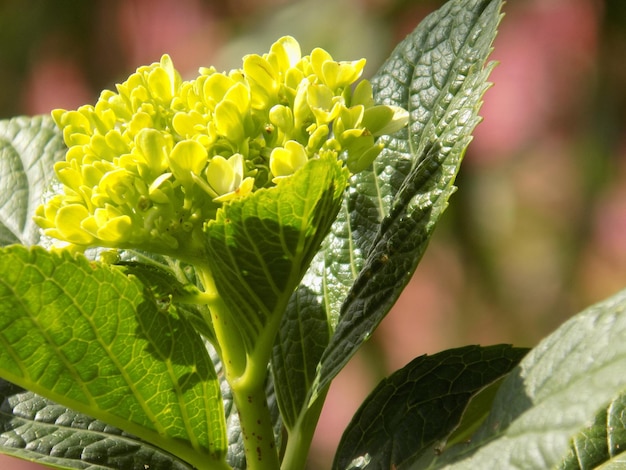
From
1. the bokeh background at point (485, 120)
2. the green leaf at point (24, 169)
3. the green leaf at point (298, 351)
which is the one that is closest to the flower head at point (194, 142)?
the green leaf at point (298, 351)

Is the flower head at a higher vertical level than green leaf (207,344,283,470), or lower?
higher

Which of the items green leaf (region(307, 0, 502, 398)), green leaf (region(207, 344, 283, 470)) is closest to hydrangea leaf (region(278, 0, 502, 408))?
green leaf (region(307, 0, 502, 398))

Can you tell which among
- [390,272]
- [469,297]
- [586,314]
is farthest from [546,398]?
[469,297]

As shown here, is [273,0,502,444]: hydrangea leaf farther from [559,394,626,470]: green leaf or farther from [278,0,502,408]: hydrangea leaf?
[559,394,626,470]: green leaf

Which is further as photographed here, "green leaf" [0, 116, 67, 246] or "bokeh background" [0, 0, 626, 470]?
"bokeh background" [0, 0, 626, 470]

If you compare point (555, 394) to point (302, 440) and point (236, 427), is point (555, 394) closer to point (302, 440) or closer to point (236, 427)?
point (302, 440)

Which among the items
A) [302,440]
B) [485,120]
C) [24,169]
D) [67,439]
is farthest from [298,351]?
[485,120]

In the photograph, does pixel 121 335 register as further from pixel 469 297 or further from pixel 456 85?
pixel 469 297
